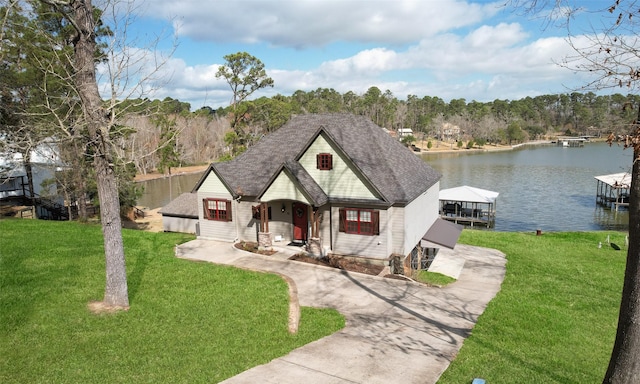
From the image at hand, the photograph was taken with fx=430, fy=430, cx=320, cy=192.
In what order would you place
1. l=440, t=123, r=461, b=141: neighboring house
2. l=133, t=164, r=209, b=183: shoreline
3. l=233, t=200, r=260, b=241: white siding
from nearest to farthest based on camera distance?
l=233, t=200, r=260, b=241: white siding, l=133, t=164, r=209, b=183: shoreline, l=440, t=123, r=461, b=141: neighboring house

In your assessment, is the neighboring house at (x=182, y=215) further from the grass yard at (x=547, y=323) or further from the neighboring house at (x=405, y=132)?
the neighboring house at (x=405, y=132)

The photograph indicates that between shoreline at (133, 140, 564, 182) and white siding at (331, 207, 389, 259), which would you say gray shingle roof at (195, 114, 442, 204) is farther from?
shoreline at (133, 140, 564, 182)

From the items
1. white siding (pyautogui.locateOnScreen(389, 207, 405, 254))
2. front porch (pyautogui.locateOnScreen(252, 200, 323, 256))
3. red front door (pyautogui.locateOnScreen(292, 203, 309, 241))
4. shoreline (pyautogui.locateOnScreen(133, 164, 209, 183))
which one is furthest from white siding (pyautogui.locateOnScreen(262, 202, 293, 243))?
shoreline (pyautogui.locateOnScreen(133, 164, 209, 183))

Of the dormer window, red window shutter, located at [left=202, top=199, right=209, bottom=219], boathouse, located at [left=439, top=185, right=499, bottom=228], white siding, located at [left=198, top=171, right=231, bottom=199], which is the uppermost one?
the dormer window

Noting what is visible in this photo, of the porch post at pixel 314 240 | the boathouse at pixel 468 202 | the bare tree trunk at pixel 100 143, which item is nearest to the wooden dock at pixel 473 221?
the boathouse at pixel 468 202

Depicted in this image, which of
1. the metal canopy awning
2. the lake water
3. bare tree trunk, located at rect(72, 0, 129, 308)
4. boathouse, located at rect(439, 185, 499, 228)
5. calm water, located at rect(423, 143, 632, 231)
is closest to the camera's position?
bare tree trunk, located at rect(72, 0, 129, 308)

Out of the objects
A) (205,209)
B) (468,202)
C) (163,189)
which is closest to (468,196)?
(468,202)

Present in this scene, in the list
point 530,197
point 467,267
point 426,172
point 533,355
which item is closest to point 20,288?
point 533,355

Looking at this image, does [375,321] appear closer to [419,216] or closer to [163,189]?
[419,216]
